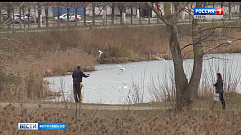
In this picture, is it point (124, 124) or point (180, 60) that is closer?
point (124, 124)

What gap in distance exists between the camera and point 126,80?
30500 mm

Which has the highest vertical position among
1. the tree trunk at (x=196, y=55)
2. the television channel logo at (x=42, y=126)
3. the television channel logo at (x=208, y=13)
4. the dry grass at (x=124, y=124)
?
the television channel logo at (x=208, y=13)

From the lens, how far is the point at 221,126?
11914 millimetres

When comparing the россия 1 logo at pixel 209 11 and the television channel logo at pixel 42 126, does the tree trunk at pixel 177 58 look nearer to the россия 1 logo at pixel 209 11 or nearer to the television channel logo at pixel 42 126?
the россия 1 logo at pixel 209 11

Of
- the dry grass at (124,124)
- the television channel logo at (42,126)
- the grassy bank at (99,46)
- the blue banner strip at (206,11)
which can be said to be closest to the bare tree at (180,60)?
the blue banner strip at (206,11)

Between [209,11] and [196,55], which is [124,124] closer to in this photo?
[209,11]

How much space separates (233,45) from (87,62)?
1449cm

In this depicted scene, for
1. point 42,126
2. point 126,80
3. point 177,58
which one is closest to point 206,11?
point 177,58

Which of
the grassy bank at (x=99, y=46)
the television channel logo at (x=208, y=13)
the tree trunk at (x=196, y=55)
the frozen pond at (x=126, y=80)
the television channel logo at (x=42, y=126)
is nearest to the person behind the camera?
the television channel logo at (x=42, y=126)

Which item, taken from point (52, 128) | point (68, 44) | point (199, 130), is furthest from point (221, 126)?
point (68, 44)

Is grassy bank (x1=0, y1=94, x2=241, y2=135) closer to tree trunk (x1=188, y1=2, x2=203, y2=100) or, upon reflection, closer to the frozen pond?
tree trunk (x1=188, y1=2, x2=203, y2=100)

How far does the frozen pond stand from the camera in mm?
22275

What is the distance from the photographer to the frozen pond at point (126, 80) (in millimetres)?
22275

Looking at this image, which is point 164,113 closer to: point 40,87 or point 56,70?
point 40,87
